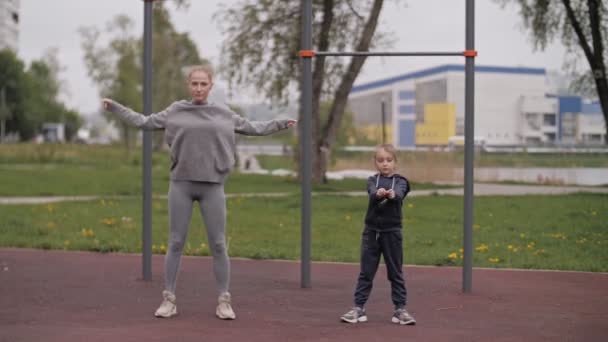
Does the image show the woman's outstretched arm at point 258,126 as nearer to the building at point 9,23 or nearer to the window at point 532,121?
the window at point 532,121

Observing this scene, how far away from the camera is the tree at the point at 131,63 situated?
176 feet

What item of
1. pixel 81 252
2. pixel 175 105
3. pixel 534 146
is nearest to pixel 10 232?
pixel 81 252

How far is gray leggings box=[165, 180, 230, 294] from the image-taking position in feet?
19.7

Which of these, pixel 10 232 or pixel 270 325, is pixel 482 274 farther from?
pixel 10 232

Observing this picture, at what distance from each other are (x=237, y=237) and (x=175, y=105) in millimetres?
5500

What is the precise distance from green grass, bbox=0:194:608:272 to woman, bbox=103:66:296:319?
328 cm

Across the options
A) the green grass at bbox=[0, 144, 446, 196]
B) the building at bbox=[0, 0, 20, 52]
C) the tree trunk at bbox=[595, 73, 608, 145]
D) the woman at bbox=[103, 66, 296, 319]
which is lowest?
the green grass at bbox=[0, 144, 446, 196]

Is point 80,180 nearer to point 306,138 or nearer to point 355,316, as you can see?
point 306,138

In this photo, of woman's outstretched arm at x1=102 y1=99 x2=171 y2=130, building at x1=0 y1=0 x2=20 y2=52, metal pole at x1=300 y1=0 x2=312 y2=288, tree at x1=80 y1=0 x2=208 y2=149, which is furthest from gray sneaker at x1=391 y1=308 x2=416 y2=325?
building at x1=0 y1=0 x2=20 y2=52

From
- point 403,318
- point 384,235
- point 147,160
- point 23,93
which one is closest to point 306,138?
point 147,160

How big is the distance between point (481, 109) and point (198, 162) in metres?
11.2

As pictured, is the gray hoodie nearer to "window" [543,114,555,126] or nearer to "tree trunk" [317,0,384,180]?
"tree trunk" [317,0,384,180]

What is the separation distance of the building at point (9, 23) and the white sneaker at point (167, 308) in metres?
101

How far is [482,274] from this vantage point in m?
8.27
